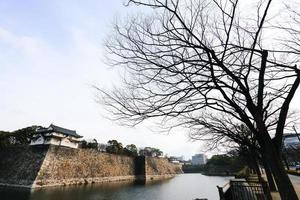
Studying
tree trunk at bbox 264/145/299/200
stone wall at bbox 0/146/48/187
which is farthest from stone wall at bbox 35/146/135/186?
tree trunk at bbox 264/145/299/200

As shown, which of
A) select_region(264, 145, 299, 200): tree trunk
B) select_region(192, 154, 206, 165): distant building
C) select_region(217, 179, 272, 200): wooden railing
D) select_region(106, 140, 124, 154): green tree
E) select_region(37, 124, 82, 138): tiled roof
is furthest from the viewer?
select_region(192, 154, 206, 165): distant building

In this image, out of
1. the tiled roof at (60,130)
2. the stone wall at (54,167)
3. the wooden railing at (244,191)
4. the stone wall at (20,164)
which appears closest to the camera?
the wooden railing at (244,191)

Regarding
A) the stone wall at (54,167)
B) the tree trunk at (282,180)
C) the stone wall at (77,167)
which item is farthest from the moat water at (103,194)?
the tree trunk at (282,180)

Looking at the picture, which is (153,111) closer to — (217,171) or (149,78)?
(149,78)

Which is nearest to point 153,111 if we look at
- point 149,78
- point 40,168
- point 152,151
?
point 149,78

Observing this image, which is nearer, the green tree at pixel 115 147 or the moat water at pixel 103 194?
the moat water at pixel 103 194

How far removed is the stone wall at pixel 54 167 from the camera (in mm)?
26422

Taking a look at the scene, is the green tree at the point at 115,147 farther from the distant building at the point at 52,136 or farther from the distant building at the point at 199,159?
the distant building at the point at 199,159

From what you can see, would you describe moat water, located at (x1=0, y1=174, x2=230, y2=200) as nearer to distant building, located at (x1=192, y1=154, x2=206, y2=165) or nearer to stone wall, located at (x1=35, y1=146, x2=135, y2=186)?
stone wall, located at (x1=35, y1=146, x2=135, y2=186)

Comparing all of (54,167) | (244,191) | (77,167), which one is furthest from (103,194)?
(244,191)

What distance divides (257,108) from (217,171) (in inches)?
2898

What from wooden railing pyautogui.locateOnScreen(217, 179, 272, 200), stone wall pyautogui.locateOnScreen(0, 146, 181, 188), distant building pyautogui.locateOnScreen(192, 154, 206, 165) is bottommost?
wooden railing pyautogui.locateOnScreen(217, 179, 272, 200)

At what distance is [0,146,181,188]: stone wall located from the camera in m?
26.4

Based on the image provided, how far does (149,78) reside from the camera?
4.59 m
